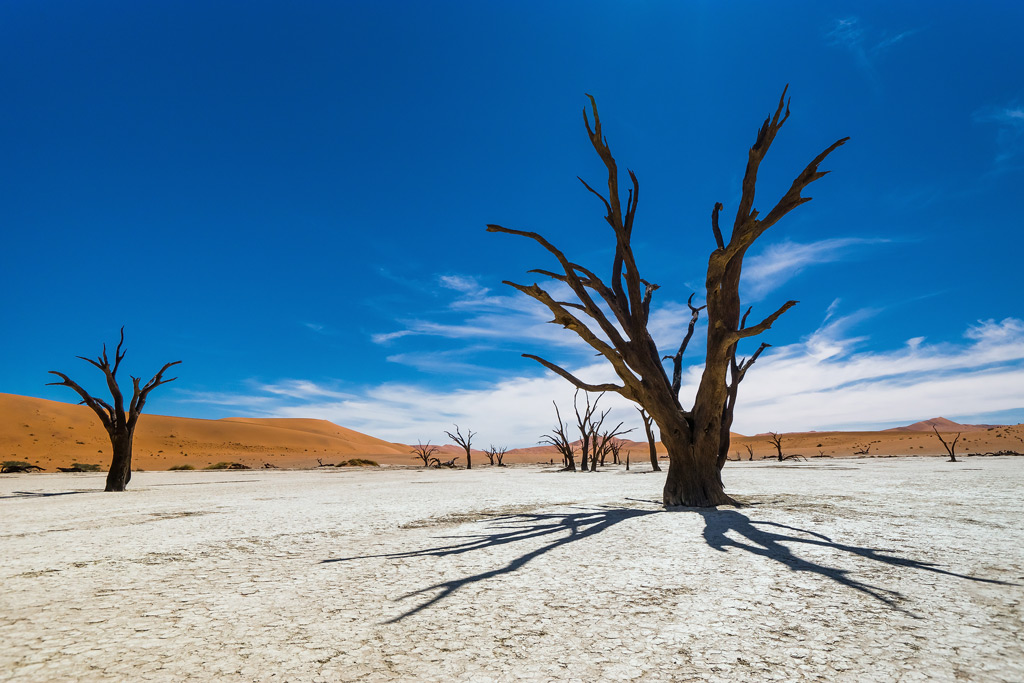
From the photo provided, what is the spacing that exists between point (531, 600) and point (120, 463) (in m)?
13.1

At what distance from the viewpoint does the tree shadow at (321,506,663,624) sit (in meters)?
3.27

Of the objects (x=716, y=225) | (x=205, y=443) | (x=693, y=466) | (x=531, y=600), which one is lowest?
(x=531, y=600)

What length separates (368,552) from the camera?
4391mm

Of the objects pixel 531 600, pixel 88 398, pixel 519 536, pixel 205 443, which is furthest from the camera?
pixel 205 443

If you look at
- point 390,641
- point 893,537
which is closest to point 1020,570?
point 893,537

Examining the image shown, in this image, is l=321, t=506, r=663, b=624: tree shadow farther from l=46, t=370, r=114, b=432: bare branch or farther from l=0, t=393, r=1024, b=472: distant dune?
l=0, t=393, r=1024, b=472: distant dune

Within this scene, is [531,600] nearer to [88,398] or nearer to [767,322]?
[767,322]

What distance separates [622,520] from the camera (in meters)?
5.75

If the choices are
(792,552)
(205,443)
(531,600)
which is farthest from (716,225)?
(205,443)

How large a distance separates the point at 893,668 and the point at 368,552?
11.9 ft

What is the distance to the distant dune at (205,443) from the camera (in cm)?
3584

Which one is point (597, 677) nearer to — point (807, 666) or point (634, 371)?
point (807, 666)

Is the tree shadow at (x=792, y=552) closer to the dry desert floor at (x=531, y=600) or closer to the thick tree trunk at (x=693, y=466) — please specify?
the dry desert floor at (x=531, y=600)

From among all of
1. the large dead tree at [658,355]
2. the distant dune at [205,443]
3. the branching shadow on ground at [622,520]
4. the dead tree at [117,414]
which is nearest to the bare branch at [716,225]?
the large dead tree at [658,355]
